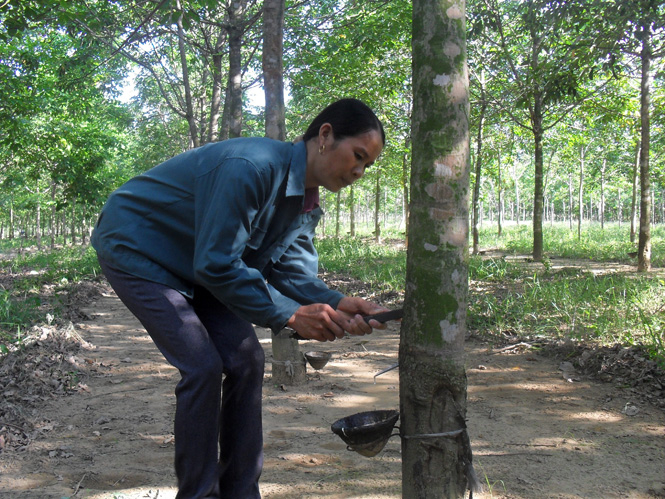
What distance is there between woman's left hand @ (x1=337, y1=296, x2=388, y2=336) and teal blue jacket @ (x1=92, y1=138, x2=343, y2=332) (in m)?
0.12

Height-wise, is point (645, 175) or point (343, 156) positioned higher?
point (645, 175)

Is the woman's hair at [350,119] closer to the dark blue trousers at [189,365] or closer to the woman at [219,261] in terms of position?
the woman at [219,261]

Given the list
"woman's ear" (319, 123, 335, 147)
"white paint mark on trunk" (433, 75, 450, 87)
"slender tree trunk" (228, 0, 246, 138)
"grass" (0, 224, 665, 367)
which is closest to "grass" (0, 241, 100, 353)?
"grass" (0, 224, 665, 367)

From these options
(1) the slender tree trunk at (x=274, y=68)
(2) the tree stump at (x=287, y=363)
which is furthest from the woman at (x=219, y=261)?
(1) the slender tree trunk at (x=274, y=68)

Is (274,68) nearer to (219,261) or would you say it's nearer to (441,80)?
(441,80)

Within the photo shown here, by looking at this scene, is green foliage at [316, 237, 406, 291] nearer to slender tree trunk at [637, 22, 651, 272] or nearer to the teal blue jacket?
slender tree trunk at [637, 22, 651, 272]

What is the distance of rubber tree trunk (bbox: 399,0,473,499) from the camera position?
1.96 meters

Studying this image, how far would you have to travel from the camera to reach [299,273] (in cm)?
237

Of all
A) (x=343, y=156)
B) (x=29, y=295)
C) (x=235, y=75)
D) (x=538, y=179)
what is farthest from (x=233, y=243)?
(x=538, y=179)

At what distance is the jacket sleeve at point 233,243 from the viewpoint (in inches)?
67.9

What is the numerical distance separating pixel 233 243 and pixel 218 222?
3.4 inches

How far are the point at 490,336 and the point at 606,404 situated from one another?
1.83 metres

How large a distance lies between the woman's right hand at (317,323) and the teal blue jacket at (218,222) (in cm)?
4

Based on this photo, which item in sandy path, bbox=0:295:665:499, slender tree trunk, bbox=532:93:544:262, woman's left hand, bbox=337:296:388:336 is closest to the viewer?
woman's left hand, bbox=337:296:388:336
